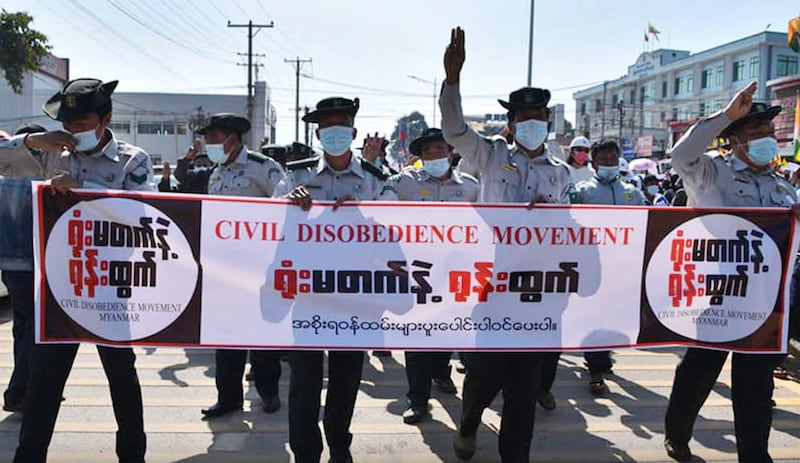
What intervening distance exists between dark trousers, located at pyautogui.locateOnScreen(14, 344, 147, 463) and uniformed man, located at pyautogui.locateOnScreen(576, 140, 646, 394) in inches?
128

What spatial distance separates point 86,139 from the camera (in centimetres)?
313

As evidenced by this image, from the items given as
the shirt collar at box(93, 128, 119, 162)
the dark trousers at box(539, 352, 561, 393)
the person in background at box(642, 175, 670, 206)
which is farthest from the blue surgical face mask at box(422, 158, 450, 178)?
the person in background at box(642, 175, 670, 206)

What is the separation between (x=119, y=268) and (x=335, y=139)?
1.31 metres

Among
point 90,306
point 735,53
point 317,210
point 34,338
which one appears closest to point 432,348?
point 317,210

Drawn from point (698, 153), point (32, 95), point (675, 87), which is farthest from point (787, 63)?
point (32, 95)

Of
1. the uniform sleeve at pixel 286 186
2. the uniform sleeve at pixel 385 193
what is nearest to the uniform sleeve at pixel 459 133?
the uniform sleeve at pixel 385 193

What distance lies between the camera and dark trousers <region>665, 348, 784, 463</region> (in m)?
3.31

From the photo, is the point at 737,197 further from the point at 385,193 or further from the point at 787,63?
the point at 787,63

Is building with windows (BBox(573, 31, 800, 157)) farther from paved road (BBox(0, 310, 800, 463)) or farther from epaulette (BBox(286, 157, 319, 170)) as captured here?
epaulette (BBox(286, 157, 319, 170))

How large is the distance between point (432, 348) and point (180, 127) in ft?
212

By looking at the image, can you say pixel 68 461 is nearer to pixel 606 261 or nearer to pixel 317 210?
pixel 317 210

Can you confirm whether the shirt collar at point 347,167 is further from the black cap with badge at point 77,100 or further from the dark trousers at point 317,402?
the black cap with badge at point 77,100

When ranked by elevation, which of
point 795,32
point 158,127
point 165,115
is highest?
point 165,115

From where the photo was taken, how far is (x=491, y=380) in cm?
352
